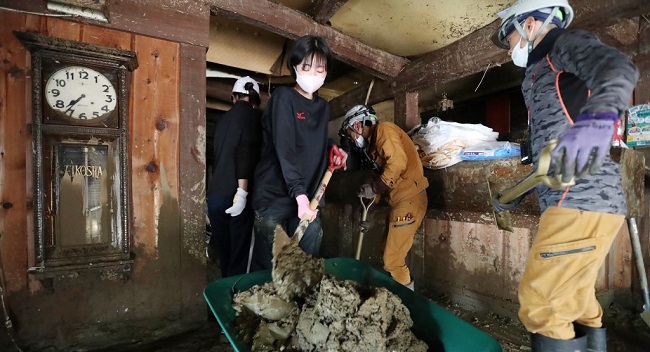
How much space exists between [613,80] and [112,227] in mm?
2815

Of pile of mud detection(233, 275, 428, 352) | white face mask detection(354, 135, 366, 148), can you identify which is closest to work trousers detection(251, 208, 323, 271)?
pile of mud detection(233, 275, 428, 352)

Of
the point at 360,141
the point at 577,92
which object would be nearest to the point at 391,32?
the point at 360,141

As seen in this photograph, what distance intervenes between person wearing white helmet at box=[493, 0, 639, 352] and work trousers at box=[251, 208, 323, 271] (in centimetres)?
130

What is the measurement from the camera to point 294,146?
81.0 inches

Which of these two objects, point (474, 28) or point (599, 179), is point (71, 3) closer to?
point (599, 179)

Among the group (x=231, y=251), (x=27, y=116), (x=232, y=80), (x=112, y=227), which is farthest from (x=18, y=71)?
(x=232, y=80)

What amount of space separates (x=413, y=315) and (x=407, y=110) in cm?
287

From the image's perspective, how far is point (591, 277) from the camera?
135cm

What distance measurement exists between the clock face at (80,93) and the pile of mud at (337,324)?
5.64 ft

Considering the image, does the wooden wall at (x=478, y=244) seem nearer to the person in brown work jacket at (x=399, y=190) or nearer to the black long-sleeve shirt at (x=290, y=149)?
the person in brown work jacket at (x=399, y=190)

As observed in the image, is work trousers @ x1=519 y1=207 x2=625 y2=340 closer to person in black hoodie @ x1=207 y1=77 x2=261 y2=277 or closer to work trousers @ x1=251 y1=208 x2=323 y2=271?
work trousers @ x1=251 y1=208 x2=323 y2=271

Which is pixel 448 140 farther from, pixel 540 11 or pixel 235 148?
pixel 235 148

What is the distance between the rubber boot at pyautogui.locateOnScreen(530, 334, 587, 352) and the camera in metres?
1.34

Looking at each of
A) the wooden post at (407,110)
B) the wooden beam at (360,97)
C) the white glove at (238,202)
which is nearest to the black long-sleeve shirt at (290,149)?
the white glove at (238,202)
